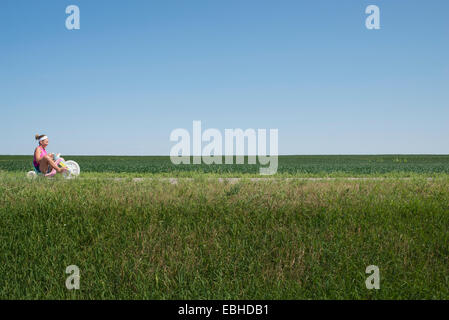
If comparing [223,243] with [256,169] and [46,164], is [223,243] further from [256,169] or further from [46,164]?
[256,169]

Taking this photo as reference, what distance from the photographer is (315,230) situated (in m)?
6.54

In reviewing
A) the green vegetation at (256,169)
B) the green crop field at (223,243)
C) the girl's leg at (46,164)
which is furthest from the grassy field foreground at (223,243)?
the green vegetation at (256,169)

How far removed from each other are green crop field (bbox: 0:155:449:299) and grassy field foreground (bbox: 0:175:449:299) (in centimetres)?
2

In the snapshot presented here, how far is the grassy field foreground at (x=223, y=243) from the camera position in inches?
202

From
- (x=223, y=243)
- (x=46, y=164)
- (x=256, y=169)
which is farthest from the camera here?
(x=256, y=169)

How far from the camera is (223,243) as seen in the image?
20.1 ft

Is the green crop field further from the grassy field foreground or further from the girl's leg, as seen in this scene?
the girl's leg

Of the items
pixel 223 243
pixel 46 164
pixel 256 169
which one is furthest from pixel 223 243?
pixel 256 169

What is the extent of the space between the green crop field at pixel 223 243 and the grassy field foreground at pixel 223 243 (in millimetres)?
22

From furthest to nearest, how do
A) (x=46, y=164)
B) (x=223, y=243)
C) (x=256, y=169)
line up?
(x=256, y=169) < (x=46, y=164) < (x=223, y=243)

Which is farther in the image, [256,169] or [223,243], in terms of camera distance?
[256,169]
